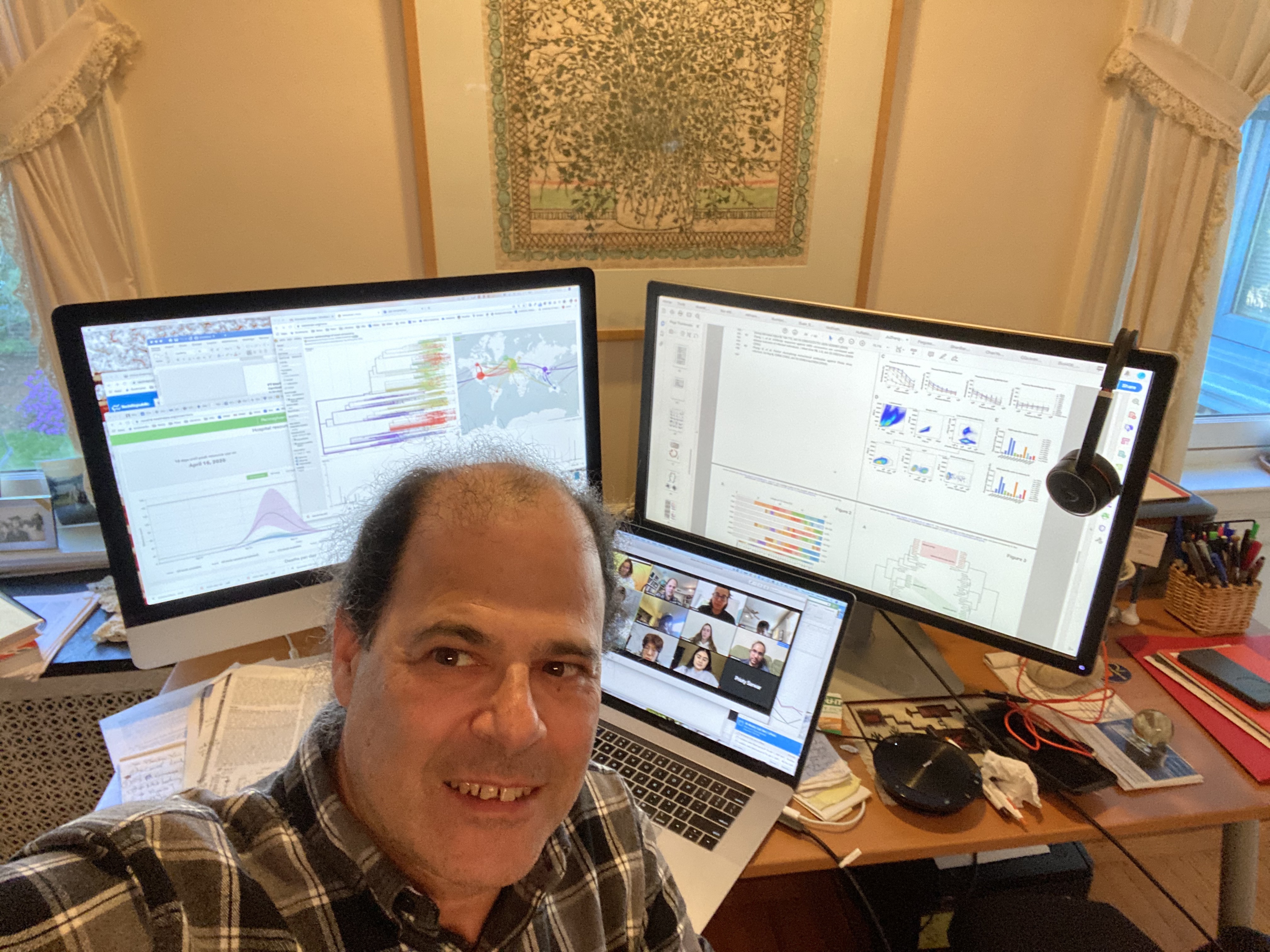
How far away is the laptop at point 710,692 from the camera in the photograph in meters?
0.99

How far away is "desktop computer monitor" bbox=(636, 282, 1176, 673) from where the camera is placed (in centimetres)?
101

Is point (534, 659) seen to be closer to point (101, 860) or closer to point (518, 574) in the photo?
point (518, 574)

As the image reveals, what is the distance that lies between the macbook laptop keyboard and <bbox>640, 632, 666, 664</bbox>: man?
0.35ft

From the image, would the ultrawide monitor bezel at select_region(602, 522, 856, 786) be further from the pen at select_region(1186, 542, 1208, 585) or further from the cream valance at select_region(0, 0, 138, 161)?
the cream valance at select_region(0, 0, 138, 161)

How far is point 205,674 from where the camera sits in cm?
122

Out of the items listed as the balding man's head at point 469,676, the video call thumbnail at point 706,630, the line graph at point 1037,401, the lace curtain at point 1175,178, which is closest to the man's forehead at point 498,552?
the balding man's head at point 469,676

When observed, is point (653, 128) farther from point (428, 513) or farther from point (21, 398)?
point (21, 398)

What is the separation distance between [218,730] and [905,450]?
1011 millimetres

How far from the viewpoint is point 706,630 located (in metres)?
1.09

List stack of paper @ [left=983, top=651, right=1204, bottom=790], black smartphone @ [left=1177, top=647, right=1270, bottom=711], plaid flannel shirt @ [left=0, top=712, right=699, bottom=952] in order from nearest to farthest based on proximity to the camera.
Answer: plaid flannel shirt @ [left=0, top=712, right=699, bottom=952] < stack of paper @ [left=983, top=651, right=1204, bottom=790] < black smartphone @ [left=1177, top=647, right=1270, bottom=711]

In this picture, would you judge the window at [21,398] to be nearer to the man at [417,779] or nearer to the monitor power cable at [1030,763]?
the man at [417,779]

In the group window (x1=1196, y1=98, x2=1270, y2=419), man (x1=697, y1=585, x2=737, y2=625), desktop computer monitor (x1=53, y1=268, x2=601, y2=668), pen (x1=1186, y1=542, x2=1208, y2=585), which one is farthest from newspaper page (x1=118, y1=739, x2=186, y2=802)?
window (x1=1196, y1=98, x2=1270, y2=419)

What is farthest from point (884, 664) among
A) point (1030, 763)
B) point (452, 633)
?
point (452, 633)

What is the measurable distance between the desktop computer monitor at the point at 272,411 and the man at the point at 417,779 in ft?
1.19
